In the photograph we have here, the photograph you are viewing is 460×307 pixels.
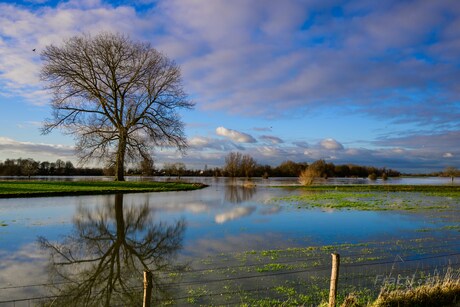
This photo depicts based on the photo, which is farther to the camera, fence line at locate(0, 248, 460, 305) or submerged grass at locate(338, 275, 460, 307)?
fence line at locate(0, 248, 460, 305)

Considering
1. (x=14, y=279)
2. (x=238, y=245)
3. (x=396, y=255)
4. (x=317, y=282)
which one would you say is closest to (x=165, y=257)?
(x=238, y=245)

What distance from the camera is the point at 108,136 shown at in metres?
36.2

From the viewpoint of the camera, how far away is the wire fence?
639cm

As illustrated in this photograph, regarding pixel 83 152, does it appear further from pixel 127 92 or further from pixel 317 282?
pixel 317 282

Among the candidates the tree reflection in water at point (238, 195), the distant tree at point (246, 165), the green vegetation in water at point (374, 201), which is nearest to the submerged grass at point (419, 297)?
the green vegetation in water at point (374, 201)

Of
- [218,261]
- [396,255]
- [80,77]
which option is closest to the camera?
[218,261]

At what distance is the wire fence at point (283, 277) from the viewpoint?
6.39 meters

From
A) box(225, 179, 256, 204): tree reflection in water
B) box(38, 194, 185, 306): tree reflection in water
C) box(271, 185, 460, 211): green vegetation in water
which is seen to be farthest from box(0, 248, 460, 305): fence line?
box(225, 179, 256, 204): tree reflection in water

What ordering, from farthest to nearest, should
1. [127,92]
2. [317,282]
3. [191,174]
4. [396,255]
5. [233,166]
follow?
[191,174]
[233,166]
[127,92]
[396,255]
[317,282]

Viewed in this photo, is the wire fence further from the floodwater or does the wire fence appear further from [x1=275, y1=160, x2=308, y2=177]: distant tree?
[x1=275, y1=160, x2=308, y2=177]: distant tree

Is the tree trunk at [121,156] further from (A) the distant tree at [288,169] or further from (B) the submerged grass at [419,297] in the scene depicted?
(A) the distant tree at [288,169]

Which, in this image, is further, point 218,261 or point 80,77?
point 80,77

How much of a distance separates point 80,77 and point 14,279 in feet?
101

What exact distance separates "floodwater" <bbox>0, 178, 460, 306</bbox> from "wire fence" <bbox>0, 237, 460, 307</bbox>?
41 centimetres
